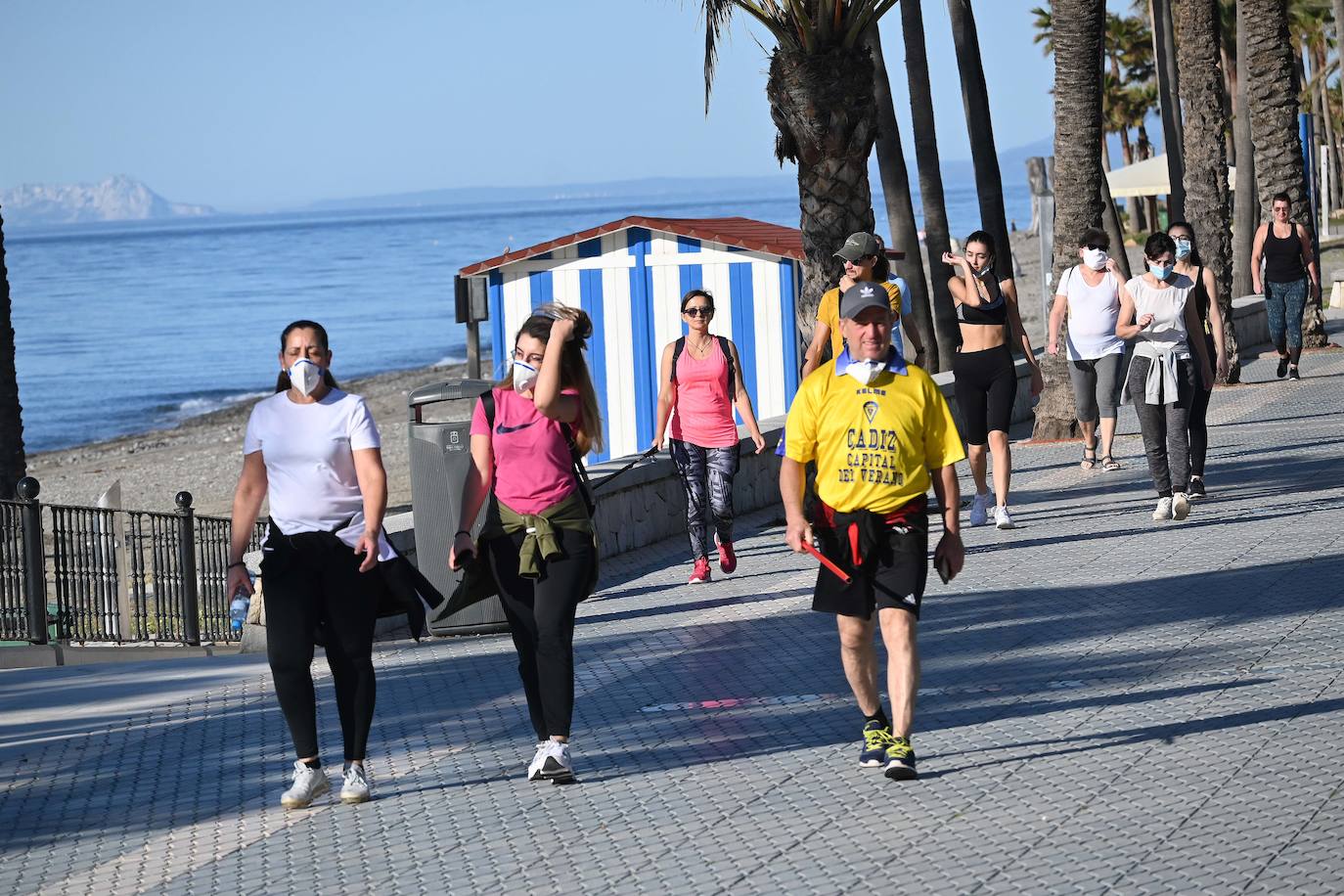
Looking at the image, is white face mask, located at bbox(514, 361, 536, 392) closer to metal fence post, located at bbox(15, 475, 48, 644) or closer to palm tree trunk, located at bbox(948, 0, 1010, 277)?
metal fence post, located at bbox(15, 475, 48, 644)

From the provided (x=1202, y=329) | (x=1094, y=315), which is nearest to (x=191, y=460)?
(x=1094, y=315)

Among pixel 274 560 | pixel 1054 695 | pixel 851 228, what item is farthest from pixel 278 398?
pixel 851 228

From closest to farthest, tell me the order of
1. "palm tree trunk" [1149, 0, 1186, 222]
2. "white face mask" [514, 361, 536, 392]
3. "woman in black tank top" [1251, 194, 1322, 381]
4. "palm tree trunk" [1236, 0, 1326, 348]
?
1. "white face mask" [514, 361, 536, 392]
2. "woman in black tank top" [1251, 194, 1322, 381]
3. "palm tree trunk" [1236, 0, 1326, 348]
4. "palm tree trunk" [1149, 0, 1186, 222]

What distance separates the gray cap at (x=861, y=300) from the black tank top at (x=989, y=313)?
5008 mm

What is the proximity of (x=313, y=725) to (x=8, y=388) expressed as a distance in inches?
357

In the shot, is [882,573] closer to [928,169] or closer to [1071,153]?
[1071,153]

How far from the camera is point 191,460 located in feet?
104

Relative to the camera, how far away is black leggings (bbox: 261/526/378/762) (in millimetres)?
5832

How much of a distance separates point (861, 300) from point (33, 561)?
6.59 metres

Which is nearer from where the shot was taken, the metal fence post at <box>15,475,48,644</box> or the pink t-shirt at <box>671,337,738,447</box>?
the pink t-shirt at <box>671,337,738,447</box>

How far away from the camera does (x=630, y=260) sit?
17062mm

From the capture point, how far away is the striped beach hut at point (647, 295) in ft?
53.7

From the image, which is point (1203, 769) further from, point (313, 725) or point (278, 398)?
point (278, 398)

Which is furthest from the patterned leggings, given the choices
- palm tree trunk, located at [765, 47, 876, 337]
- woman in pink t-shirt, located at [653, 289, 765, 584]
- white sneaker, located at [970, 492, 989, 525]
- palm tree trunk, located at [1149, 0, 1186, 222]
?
palm tree trunk, located at [1149, 0, 1186, 222]
